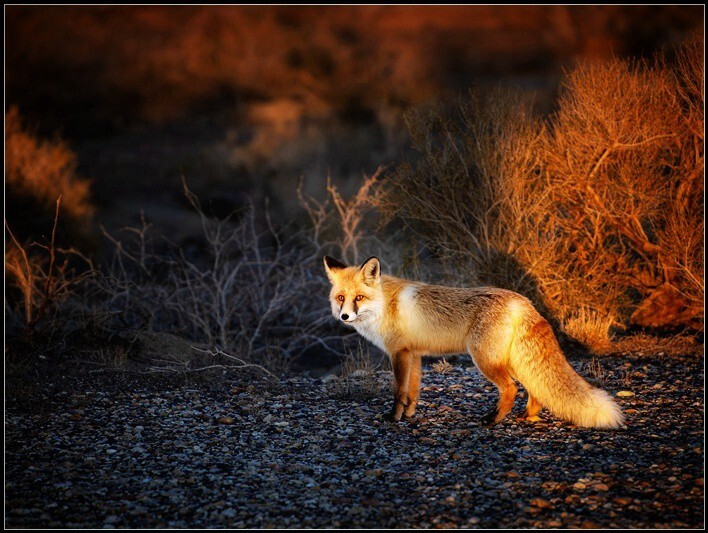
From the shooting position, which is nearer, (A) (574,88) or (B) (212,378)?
(B) (212,378)

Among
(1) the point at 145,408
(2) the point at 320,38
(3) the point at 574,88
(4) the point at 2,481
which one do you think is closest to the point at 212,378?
(1) the point at 145,408

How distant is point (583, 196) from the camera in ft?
24.1

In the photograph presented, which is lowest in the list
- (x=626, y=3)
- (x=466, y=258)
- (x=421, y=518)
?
(x=421, y=518)

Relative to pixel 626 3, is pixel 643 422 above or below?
below

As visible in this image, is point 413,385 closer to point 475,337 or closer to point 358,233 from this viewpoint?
point 475,337

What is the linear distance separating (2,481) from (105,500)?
2.47 ft

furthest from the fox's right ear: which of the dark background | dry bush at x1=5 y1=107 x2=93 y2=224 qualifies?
dry bush at x1=5 y1=107 x2=93 y2=224

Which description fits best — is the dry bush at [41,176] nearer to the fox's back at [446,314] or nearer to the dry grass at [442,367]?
the dry grass at [442,367]

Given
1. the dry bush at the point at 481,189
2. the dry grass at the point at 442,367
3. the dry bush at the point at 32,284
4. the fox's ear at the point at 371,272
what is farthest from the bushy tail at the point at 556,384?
the dry bush at the point at 32,284

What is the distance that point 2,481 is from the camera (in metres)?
3.94

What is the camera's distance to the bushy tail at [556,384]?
4.40 meters

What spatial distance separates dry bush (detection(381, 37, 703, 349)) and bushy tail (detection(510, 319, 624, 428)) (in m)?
2.57

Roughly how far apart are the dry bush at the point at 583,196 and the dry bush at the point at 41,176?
8019mm

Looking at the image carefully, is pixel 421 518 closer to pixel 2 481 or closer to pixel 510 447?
pixel 510 447
